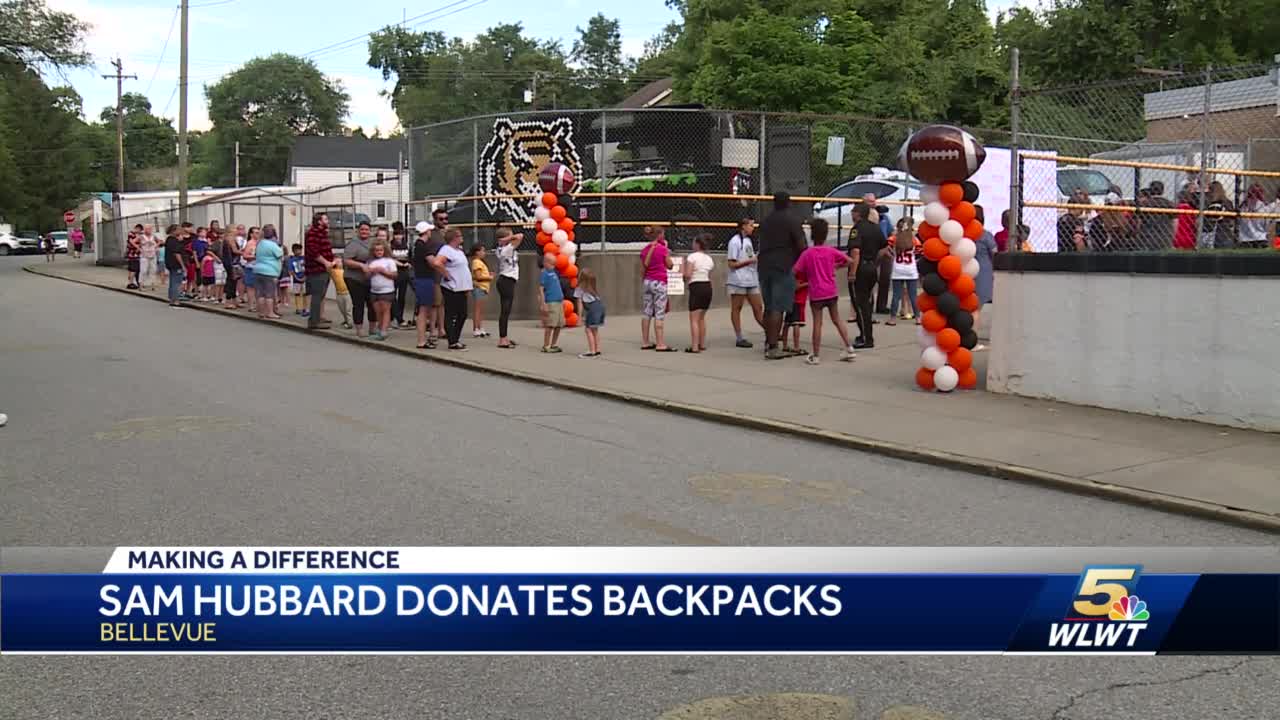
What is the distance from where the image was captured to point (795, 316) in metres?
15.2

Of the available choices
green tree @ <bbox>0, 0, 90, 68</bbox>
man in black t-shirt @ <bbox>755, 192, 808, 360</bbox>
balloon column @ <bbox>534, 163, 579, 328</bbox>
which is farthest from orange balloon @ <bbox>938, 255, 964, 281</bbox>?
green tree @ <bbox>0, 0, 90, 68</bbox>

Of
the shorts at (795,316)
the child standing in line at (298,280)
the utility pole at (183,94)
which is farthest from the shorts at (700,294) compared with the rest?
the utility pole at (183,94)

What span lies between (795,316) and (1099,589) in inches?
467

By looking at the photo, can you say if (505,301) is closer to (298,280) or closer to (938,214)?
(938,214)

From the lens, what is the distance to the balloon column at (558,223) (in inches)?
726

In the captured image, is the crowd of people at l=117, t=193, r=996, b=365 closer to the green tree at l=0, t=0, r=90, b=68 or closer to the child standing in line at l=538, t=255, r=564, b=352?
the child standing in line at l=538, t=255, r=564, b=352

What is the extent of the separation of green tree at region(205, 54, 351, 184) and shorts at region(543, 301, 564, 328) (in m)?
102

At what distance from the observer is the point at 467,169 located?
22562mm

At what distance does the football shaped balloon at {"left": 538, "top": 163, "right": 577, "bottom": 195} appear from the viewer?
18922 millimetres

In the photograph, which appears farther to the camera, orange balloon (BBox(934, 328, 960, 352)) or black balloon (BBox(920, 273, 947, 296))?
black balloon (BBox(920, 273, 947, 296))

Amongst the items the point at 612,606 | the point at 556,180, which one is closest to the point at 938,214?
the point at 556,180

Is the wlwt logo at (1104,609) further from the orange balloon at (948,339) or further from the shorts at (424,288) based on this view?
the shorts at (424,288)

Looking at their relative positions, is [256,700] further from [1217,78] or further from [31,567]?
[1217,78]

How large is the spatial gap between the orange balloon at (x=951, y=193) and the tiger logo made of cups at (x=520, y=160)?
10.1 m
